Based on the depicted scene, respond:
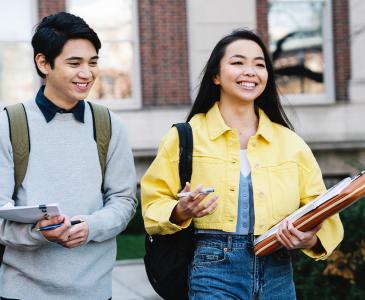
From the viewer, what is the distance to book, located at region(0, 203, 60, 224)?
9.65 ft

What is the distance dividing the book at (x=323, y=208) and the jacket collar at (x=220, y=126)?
1.38 ft

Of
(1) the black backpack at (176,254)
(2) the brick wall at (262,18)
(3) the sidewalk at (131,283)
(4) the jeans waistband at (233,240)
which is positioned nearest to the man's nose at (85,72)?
(1) the black backpack at (176,254)

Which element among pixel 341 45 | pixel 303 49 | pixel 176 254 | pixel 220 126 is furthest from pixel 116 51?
pixel 176 254

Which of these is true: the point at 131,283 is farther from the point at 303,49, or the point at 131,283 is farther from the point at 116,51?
the point at 303,49

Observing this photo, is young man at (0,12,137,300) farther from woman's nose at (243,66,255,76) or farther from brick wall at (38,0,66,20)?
brick wall at (38,0,66,20)

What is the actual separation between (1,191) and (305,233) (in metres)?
1.25

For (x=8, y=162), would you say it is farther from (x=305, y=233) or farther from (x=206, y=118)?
(x=305, y=233)

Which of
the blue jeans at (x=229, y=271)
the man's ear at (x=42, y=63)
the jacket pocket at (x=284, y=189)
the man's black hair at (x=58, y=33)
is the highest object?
the man's black hair at (x=58, y=33)

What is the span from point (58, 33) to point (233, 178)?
0.97m

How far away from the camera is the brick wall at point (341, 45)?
12.9 metres

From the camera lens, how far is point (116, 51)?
41.2 feet

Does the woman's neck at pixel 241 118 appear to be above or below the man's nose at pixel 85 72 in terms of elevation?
below

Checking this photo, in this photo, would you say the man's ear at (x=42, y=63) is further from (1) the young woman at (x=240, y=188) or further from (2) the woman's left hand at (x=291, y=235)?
(2) the woman's left hand at (x=291, y=235)

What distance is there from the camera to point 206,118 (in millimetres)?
3672
